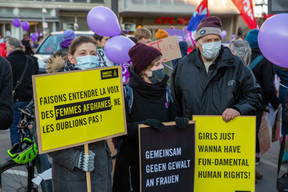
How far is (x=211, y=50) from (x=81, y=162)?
1.57 meters

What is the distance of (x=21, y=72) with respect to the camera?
5.73 m

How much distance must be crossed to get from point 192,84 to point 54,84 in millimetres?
1345

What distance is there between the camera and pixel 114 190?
2.83 meters

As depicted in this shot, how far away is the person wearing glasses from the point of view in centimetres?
304

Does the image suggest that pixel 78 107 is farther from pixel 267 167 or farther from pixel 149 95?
pixel 267 167

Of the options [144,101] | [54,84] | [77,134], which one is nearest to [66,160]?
[77,134]

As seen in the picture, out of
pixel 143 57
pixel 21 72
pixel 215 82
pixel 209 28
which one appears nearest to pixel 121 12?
pixel 21 72

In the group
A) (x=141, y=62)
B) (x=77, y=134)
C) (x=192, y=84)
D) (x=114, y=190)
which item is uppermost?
(x=141, y=62)

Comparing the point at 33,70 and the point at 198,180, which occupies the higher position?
the point at 33,70

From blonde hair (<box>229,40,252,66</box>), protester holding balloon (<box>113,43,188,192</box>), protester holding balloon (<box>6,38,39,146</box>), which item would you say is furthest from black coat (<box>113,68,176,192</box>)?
protester holding balloon (<box>6,38,39,146</box>)

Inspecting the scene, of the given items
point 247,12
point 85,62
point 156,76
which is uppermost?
point 247,12

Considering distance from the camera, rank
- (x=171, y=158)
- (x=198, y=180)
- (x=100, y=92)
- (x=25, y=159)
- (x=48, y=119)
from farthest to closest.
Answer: (x=25, y=159), (x=198, y=180), (x=171, y=158), (x=100, y=92), (x=48, y=119)

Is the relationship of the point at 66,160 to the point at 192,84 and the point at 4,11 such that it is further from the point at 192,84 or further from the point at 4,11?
the point at 4,11

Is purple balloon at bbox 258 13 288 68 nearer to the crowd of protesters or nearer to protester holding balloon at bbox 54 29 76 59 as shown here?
the crowd of protesters
